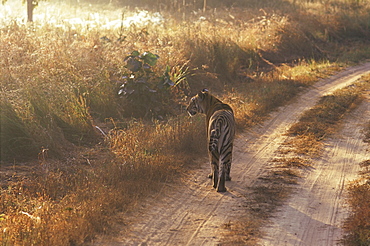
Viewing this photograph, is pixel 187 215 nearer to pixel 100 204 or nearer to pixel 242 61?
pixel 100 204

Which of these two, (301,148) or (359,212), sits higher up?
(359,212)

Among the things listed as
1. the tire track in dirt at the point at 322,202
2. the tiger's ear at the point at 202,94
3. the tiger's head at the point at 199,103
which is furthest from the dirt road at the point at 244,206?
the tiger's ear at the point at 202,94

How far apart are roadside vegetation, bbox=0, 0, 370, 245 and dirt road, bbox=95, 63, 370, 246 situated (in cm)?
37

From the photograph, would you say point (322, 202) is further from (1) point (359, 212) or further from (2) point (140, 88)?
(2) point (140, 88)

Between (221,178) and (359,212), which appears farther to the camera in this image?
(221,178)

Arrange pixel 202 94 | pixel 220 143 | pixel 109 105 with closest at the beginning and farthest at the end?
pixel 220 143, pixel 202 94, pixel 109 105

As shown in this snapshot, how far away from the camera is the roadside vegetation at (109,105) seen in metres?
6.54

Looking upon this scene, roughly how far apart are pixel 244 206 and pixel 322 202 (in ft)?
3.85

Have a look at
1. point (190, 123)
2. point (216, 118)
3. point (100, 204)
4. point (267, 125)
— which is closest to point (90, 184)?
point (100, 204)

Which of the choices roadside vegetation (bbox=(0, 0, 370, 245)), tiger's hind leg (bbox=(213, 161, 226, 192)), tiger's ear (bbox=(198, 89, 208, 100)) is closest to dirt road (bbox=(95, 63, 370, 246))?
tiger's hind leg (bbox=(213, 161, 226, 192))

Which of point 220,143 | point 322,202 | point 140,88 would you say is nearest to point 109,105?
point 140,88

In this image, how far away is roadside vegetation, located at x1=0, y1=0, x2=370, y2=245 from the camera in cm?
654

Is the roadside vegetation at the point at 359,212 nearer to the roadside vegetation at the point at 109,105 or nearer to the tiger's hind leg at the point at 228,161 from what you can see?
the tiger's hind leg at the point at 228,161

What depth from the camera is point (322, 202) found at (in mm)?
6996
